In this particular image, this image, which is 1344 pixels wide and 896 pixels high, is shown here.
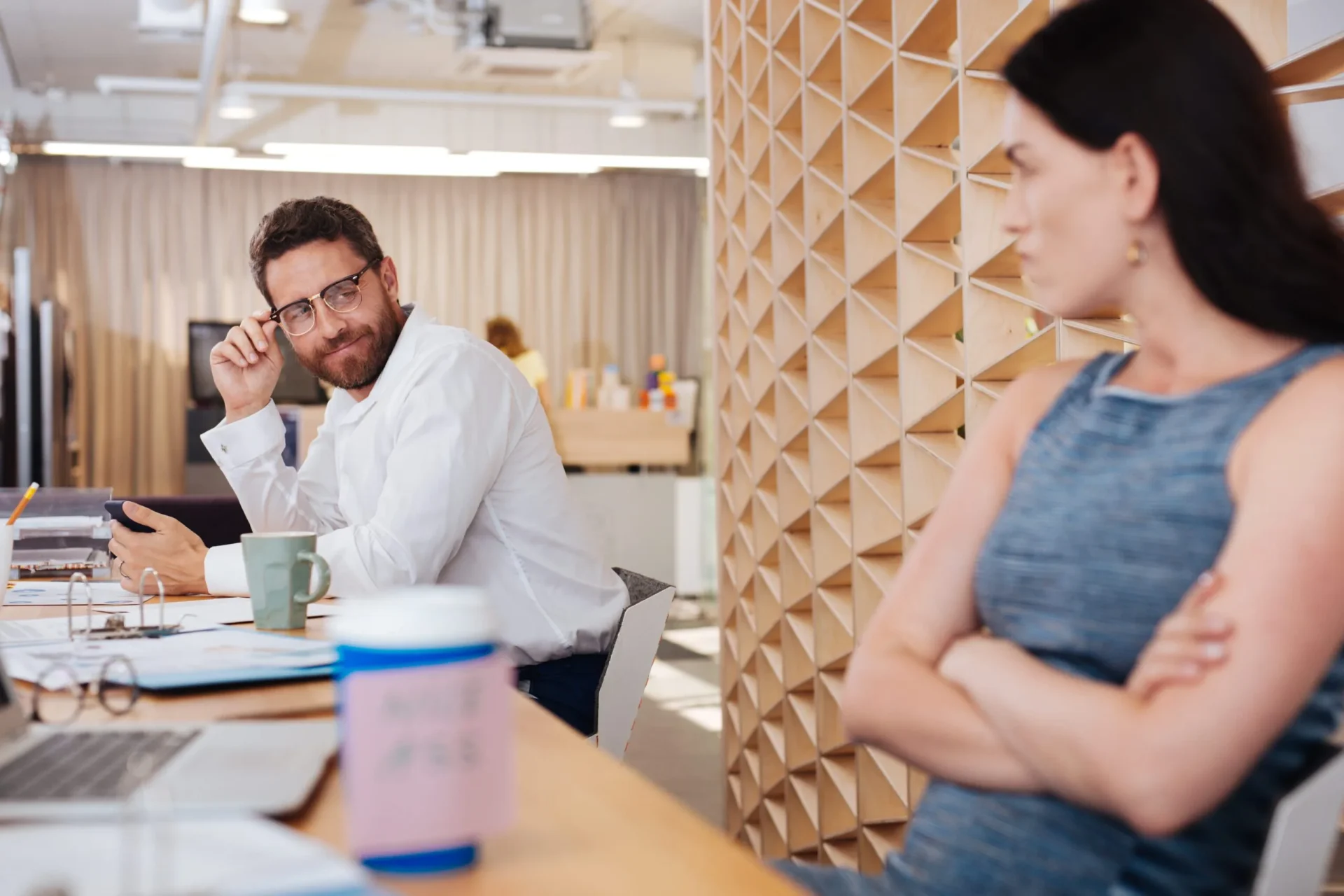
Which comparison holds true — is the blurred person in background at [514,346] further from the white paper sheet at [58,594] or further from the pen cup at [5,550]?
the pen cup at [5,550]

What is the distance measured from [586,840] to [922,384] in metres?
1.59

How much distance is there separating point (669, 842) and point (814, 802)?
2.14 metres

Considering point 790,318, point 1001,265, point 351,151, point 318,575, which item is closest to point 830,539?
point 790,318

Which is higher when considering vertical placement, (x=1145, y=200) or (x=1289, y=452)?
(x=1145, y=200)

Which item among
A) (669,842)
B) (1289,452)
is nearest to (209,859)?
(669,842)

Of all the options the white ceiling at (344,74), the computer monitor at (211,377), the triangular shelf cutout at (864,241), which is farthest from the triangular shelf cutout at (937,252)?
the computer monitor at (211,377)

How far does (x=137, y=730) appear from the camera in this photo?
2.97ft

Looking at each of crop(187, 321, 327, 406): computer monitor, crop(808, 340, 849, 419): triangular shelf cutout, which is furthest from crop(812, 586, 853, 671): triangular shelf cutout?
crop(187, 321, 327, 406): computer monitor

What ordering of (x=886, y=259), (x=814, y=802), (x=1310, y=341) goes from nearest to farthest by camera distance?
(x=1310, y=341) → (x=886, y=259) → (x=814, y=802)

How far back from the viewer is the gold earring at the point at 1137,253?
1.07m

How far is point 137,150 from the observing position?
298 inches

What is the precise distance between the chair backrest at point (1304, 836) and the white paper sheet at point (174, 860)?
1.87ft

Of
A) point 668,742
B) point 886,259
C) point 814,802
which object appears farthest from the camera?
point 668,742

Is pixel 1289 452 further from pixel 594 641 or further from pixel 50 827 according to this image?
pixel 594 641
